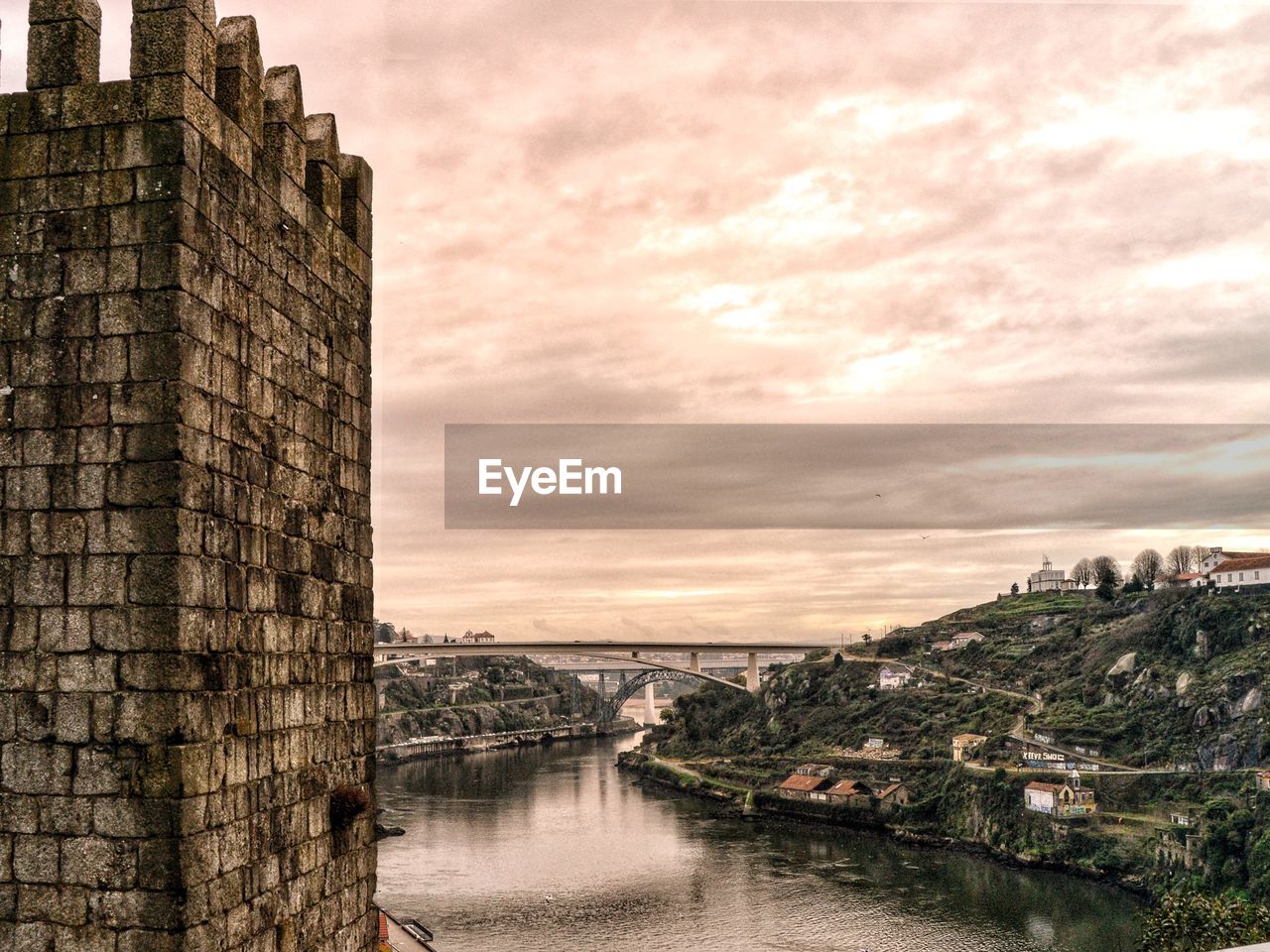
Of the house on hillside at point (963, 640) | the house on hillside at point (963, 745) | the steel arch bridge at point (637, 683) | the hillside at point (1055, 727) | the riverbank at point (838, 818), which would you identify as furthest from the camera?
the house on hillside at point (963, 640)

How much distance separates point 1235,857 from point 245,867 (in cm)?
4137

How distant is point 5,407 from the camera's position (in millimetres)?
4242

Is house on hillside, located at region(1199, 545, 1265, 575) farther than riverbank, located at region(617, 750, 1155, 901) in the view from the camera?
Yes

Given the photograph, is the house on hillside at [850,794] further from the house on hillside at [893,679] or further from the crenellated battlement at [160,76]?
the crenellated battlement at [160,76]

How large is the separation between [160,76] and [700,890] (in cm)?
3534

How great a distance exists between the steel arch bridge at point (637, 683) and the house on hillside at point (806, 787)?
34.6ft

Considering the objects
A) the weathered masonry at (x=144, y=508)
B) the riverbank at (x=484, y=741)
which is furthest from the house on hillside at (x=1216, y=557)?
the weathered masonry at (x=144, y=508)

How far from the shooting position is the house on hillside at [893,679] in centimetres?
7019

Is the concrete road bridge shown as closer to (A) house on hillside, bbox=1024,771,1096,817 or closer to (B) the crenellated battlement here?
(A) house on hillside, bbox=1024,771,1096,817

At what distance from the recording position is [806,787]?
55062 millimetres

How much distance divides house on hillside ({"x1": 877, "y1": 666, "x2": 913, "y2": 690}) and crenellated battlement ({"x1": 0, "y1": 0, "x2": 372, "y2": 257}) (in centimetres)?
6878

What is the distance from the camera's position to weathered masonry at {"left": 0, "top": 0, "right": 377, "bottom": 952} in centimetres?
400

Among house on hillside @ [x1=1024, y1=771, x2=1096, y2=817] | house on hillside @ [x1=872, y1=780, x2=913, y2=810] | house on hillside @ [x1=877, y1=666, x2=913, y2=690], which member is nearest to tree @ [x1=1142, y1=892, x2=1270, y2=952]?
house on hillside @ [x1=1024, y1=771, x2=1096, y2=817]

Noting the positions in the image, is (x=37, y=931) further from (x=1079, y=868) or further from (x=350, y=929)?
(x=1079, y=868)
